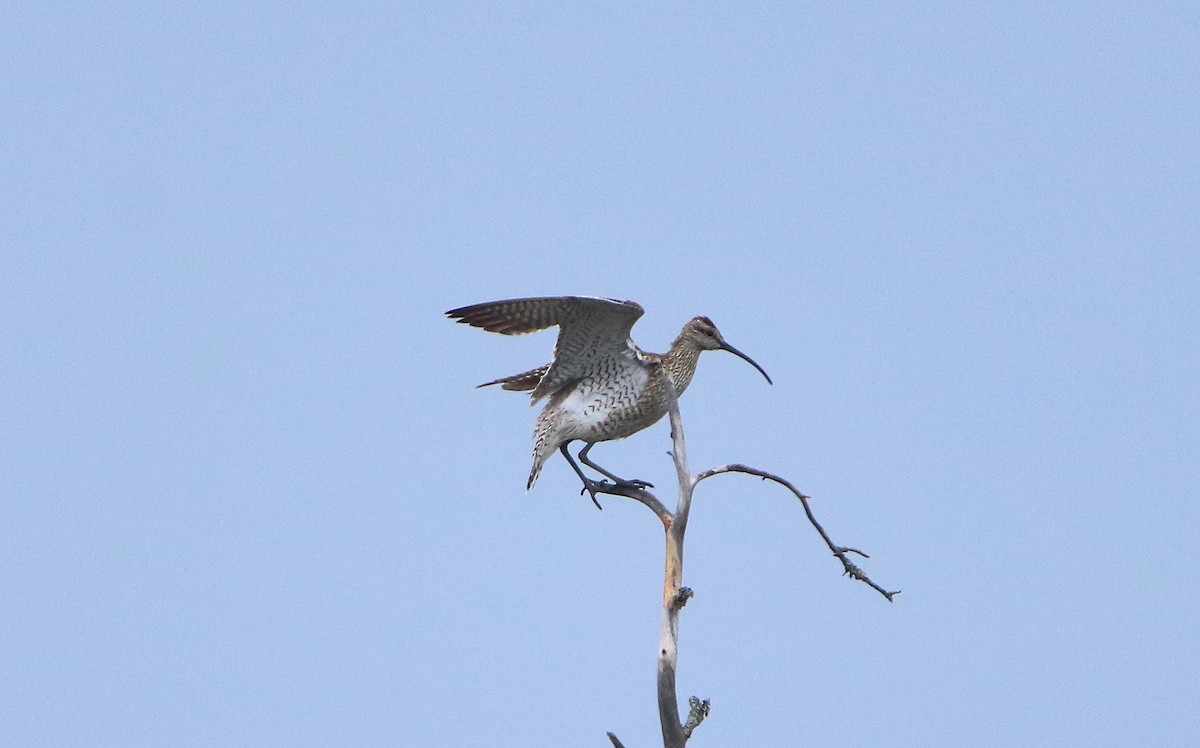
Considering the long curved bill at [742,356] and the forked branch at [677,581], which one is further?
the long curved bill at [742,356]

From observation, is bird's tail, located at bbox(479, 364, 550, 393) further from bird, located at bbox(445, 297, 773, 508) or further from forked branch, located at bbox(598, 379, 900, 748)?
forked branch, located at bbox(598, 379, 900, 748)

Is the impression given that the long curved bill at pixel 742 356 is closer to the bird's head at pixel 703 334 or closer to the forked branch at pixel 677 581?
the bird's head at pixel 703 334

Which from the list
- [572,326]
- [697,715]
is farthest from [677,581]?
[572,326]

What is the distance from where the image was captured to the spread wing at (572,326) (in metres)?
10.9

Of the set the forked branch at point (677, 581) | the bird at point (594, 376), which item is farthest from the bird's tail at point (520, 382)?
the forked branch at point (677, 581)

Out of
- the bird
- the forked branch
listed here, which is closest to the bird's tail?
the bird

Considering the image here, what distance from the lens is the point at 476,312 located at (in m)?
10.9

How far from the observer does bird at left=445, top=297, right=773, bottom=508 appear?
11094mm

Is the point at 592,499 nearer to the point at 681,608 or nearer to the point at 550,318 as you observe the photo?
the point at 550,318

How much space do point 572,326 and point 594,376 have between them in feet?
1.99

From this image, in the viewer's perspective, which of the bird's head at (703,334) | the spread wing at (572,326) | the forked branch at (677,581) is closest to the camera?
the forked branch at (677,581)

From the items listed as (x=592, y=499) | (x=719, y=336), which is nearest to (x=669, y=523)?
(x=592, y=499)

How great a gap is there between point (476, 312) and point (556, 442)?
1494 mm

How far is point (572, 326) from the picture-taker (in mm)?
11336
